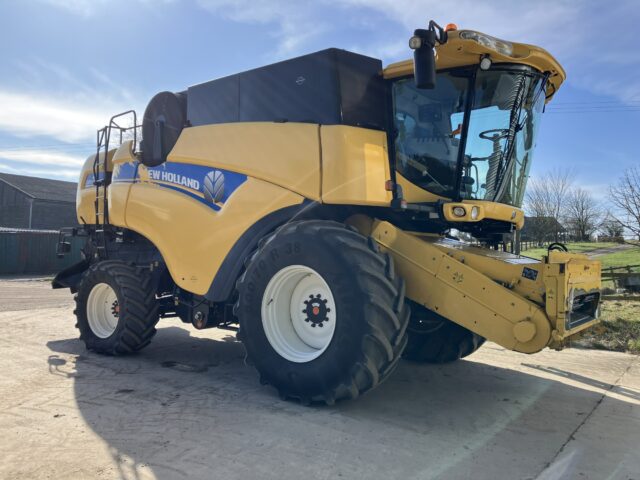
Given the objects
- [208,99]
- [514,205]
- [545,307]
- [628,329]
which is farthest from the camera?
[628,329]

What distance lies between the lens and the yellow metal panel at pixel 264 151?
4.62 metres

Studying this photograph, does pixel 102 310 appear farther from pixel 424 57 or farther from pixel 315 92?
pixel 424 57

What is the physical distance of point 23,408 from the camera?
423 cm

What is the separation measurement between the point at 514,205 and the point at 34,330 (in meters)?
7.39

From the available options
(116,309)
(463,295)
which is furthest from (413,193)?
(116,309)

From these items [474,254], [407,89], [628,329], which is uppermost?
[407,89]

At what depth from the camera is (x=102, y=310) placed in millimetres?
6848

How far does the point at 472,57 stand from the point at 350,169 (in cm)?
143

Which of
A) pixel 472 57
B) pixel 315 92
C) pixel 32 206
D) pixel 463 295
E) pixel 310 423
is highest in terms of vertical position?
pixel 32 206

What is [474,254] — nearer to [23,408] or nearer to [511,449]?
[511,449]

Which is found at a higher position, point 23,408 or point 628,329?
point 628,329

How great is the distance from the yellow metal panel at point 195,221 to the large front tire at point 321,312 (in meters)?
0.48

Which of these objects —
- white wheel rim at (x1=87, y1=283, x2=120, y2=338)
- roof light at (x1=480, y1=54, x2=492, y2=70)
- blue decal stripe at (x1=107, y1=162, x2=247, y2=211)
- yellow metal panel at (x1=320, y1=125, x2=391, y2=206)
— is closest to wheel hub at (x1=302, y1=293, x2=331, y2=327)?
yellow metal panel at (x1=320, y1=125, x2=391, y2=206)

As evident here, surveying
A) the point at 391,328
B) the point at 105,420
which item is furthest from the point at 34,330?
the point at 391,328
